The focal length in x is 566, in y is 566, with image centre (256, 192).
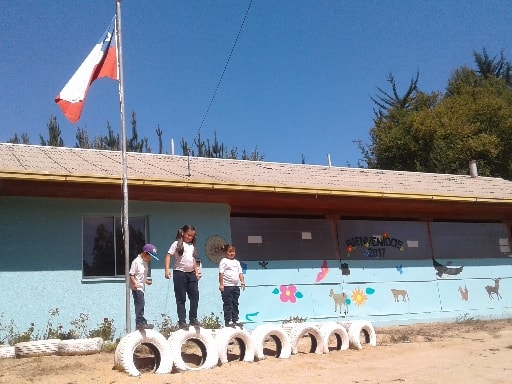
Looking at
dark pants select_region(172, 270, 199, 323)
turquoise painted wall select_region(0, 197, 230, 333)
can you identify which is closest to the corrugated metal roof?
turquoise painted wall select_region(0, 197, 230, 333)

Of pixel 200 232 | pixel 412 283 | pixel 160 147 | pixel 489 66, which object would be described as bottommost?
pixel 412 283

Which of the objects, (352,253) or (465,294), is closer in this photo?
(352,253)

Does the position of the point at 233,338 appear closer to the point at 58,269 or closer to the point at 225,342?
the point at 225,342

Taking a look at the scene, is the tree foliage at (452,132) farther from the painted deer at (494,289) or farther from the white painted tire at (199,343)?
the white painted tire at (199,343)

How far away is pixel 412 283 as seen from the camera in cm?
1267

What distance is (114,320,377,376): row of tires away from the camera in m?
6.50

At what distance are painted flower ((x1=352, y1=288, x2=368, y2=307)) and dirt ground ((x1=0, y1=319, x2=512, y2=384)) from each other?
270cm

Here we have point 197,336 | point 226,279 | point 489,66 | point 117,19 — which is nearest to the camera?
point 197,336

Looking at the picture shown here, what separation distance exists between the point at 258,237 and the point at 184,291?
4.13 meters

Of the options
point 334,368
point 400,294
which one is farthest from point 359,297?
point 334,368

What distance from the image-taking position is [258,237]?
1145cm

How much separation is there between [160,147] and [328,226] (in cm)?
1541

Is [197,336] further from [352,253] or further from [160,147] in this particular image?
[160,147]

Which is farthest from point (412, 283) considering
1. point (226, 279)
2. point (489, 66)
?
point (489, 66)
